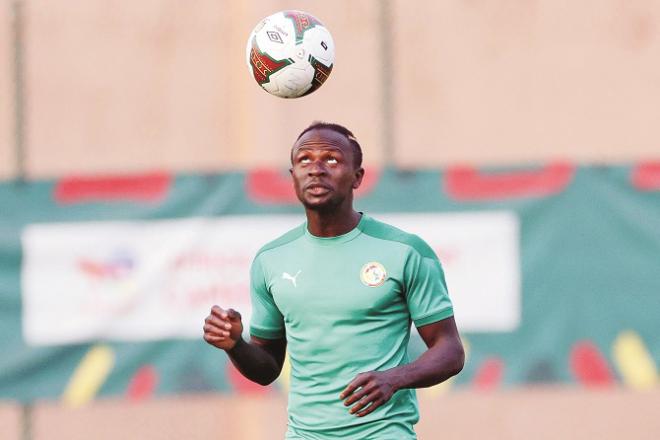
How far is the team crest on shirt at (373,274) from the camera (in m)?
5.02

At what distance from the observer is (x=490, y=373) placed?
915 cm

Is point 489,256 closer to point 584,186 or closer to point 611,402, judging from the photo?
point 584,186

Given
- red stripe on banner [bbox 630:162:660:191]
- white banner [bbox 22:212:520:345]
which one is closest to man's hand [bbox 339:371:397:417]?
white banner [bbox 22:212:520:345]

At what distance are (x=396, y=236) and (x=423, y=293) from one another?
287 mm

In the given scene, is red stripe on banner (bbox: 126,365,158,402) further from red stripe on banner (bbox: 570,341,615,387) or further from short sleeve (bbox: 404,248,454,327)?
short sleeve (bbox: 404,248,454,327)

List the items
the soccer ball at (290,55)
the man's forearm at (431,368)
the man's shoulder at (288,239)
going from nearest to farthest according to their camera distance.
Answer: the man's forearm at (431,368)
the man's shoulder at (288,239)
the soccer ball at (290,55)

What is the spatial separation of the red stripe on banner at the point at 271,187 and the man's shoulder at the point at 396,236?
3995 mm

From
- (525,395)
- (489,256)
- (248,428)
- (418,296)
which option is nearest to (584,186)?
(489,256)

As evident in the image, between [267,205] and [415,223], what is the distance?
3.81 feet

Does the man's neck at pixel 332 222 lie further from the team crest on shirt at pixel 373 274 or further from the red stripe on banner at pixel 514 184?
the red stripe on banner at pixel 514 184

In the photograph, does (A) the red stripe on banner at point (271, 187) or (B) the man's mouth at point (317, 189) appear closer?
(B) the man's mouth at point (317, 189)

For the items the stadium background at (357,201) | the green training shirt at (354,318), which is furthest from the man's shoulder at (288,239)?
the stadium background at (357,201)

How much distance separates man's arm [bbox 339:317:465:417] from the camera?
15.0 ft

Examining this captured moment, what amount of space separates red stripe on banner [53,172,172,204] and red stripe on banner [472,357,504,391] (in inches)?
111
